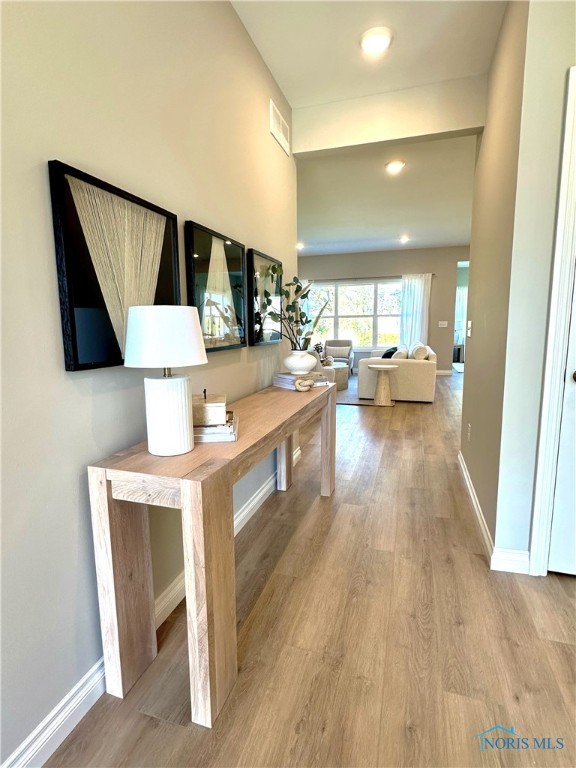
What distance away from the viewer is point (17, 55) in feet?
3.07

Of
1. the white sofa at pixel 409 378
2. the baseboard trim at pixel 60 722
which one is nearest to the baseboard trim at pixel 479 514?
the baseboard trim at pixel 60 722

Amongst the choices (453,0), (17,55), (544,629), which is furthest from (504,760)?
(453,0)

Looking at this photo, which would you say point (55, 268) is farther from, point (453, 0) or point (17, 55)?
point (453, 0)

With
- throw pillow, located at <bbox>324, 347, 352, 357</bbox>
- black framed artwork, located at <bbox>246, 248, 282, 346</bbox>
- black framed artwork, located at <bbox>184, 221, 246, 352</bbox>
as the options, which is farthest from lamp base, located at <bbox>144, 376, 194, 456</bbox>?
throw pillow, located at <bbox>324, 347, 352, 357</bbox>

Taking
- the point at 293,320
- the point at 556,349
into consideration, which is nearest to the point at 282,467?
the point at 293,320

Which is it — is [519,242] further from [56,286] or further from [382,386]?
[382,386]

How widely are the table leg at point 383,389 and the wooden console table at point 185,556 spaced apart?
457 cm

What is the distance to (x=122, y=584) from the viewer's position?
1221 mm

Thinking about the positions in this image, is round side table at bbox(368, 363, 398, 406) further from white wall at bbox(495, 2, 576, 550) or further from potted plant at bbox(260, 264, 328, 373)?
white wall at bbox(495, 2, 576, 550)

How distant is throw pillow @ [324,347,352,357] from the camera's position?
8539mm

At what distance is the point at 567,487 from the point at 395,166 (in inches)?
137

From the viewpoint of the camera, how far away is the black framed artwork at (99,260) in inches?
41.6

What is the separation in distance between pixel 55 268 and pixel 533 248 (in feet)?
6.10

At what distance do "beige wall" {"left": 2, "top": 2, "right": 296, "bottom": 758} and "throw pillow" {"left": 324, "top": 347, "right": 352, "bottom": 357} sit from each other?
7.03 m
